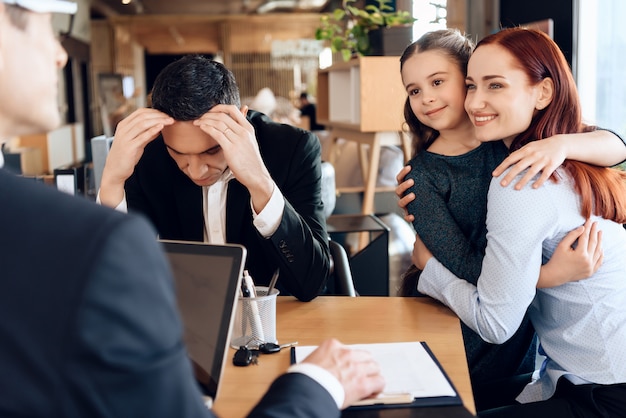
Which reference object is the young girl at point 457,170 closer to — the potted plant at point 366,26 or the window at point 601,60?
the potted plant at point 366,26

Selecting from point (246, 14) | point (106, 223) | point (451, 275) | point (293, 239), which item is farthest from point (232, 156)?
point (246, 14)

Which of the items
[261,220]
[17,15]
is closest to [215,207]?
[261,220]

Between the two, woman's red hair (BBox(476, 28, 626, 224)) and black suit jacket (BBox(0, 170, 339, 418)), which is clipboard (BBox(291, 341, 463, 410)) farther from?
woman's red hair (BBox(476, 28, 626, 224))

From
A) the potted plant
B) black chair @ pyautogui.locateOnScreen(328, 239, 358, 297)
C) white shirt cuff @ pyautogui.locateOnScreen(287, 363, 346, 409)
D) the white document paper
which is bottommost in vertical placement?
black chair @ pyautogui.locateOnScreen(328, 239, 358, 297)

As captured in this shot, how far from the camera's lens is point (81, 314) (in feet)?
2.02

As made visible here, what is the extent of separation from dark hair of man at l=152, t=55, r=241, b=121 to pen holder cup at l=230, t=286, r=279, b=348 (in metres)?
0.58

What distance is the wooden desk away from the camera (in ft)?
4.00

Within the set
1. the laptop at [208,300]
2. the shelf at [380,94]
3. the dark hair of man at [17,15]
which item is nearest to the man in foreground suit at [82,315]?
the dark hair of man at [17,15]

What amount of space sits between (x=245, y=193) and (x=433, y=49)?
0.64 meters

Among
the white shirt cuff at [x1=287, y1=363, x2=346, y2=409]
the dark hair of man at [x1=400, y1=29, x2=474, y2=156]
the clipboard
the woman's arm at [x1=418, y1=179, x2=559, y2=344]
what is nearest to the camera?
the white shirt cuff at [x1=287, y1=363, x2=346, y2=409]

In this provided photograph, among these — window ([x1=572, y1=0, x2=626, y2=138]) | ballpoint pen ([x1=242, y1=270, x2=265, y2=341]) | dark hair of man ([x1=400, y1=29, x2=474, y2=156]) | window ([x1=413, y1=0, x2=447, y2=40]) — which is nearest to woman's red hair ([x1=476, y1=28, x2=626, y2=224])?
dark hair of man ([x1=400, y1=29, x2=474, y2=156])

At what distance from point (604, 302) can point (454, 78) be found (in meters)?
0.69

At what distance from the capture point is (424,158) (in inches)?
73.6

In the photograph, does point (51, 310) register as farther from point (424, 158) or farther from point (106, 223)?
point (424, 158)
